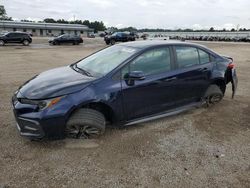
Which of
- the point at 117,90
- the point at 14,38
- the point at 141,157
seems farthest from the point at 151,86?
the point at 14,38

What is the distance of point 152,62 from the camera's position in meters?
4.32

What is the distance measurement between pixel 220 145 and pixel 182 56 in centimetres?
178

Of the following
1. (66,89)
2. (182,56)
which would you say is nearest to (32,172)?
(66,89)

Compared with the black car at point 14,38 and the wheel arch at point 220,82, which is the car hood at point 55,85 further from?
the black car at point 14,38

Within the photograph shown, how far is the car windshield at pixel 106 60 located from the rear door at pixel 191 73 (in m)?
0.96

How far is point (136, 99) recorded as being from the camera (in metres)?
4.08

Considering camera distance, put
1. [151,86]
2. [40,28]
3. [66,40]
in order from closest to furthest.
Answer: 1. [151,86]
2. [66,40]
3. [40,28]

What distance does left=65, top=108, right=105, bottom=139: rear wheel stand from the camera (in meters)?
3.67

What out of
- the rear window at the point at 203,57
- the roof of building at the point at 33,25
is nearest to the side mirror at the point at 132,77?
the rear window at the point at 203,57

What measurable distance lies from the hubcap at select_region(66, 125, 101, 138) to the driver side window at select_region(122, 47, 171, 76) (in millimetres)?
997

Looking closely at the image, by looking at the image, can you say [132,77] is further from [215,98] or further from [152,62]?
[215,98]

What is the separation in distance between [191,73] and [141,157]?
6.78 ft

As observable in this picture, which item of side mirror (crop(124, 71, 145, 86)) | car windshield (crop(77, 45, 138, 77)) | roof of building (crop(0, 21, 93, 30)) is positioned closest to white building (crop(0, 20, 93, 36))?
roof of building (crop(0, 21, 93, 30))

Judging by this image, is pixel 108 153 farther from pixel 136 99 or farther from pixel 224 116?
pixel 224 116
